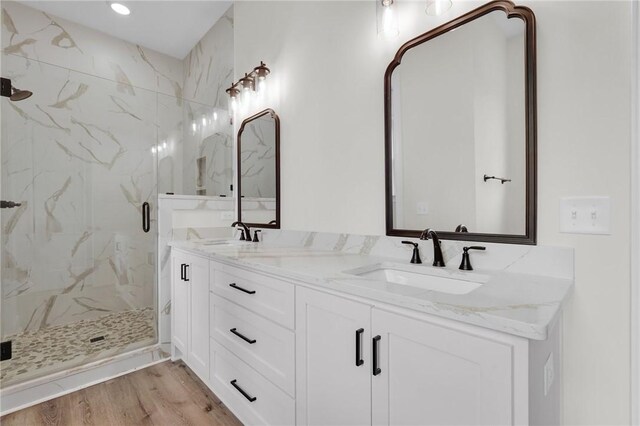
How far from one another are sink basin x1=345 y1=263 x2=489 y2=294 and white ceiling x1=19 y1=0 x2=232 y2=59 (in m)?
2.74

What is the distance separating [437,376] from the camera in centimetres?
81

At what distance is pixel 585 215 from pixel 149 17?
3.60 metres

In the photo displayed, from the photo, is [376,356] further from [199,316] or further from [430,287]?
[199,316]

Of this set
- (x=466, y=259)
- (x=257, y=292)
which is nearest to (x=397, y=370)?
(x=466, y=259)

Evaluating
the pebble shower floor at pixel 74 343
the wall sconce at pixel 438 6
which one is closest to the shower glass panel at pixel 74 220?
the pebble shower floor at pixel 74 343

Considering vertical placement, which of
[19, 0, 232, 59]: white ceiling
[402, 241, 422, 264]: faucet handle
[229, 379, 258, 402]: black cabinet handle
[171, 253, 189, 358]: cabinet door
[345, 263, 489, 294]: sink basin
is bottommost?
[229, 379, 258, 402]: black cabinet handle

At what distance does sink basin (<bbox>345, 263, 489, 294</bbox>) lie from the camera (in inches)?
44.9

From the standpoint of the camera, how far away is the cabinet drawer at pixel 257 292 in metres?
1.27

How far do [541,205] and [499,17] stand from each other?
28.8 inches

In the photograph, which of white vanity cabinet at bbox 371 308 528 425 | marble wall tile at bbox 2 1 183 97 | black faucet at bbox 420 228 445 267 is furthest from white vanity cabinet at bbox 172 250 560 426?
marble wall tile at bbox 2 1 183 97

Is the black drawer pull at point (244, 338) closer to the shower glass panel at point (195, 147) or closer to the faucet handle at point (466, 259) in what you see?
the faucet handle at point (466, 259)

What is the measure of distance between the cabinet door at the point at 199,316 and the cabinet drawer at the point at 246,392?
0.11 m

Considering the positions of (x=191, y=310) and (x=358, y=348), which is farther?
(x=191, y=310)

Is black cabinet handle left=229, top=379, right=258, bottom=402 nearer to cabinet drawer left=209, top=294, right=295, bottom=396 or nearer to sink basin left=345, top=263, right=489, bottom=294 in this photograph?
cabinet drawer left=209, top=294, right=295, bottom=396
